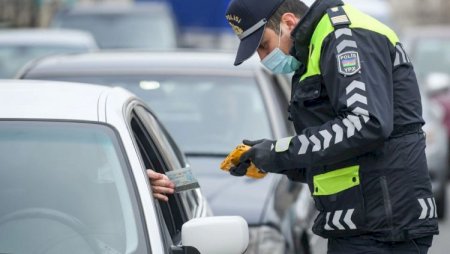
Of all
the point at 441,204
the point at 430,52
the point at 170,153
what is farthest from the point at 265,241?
the point at 430,52

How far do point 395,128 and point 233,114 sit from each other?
337cm

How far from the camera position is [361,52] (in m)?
4.32

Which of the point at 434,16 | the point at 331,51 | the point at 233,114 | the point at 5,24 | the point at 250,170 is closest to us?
the point at 331,51

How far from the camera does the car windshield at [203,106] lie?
763 centimetres

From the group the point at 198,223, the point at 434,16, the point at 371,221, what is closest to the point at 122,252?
the point at 198,223

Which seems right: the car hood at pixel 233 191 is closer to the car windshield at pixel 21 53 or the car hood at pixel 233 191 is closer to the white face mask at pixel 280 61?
the white face mask at pixel 280 61

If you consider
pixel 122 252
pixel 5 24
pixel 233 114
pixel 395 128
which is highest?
pixel 395 128

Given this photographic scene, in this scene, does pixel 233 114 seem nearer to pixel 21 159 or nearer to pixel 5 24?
pixel 21 159

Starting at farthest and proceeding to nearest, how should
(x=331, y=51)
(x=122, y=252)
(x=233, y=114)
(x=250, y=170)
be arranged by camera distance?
(x=233, y=114), (x=250, y=170), (x=331, y=51), (x=122, y=252)

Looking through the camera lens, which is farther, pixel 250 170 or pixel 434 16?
pixel 434 16

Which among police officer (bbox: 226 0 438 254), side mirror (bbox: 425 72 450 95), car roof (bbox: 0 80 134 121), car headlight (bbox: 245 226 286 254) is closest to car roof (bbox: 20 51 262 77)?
car headlight (bbox: 245 226 286 254)

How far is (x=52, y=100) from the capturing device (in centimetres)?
457

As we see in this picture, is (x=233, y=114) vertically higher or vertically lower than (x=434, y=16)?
higher

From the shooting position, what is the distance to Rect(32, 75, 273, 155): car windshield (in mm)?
7629
